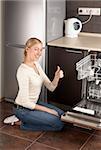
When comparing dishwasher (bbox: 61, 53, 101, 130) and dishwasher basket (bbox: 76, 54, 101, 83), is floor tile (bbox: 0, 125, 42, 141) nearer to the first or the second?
dishwasher (bbox: 61, 53, 101, 130)

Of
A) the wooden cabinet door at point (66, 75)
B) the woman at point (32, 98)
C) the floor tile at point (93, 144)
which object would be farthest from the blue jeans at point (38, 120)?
the wooden cabinet door at point (66, 75)

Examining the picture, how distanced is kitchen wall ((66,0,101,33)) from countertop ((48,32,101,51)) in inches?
2.6

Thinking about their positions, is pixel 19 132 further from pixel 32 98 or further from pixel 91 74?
pixel 91 74

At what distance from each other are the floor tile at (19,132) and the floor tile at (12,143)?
2.7 inches

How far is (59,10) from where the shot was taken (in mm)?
3320

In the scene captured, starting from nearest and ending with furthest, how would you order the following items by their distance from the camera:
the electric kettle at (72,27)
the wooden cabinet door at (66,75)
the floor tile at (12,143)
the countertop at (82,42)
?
1. the floor tile at (12,143)
2. the countertop at (82,42)
3. the wooden cabinet door at (66,75)
4. the electric kettle at (72,27)

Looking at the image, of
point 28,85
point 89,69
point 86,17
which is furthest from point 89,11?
point 28,85

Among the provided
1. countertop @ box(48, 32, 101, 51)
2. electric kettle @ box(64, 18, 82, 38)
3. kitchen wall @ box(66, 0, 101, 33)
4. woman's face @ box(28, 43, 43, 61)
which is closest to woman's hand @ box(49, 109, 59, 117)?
woman's face @ box(28, 43, 43, 61)

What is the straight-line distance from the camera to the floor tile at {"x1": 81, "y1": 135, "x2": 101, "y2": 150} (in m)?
2.55

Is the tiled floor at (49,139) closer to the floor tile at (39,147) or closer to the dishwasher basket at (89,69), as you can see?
the floor tile at (39,147)

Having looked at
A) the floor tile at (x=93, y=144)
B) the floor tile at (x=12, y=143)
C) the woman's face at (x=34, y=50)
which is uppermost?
the woman's face at (x=34, y=50)

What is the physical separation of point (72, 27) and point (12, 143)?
1.48m

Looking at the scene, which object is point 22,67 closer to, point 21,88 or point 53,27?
point 21,88

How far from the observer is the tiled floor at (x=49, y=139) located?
2543 mm
